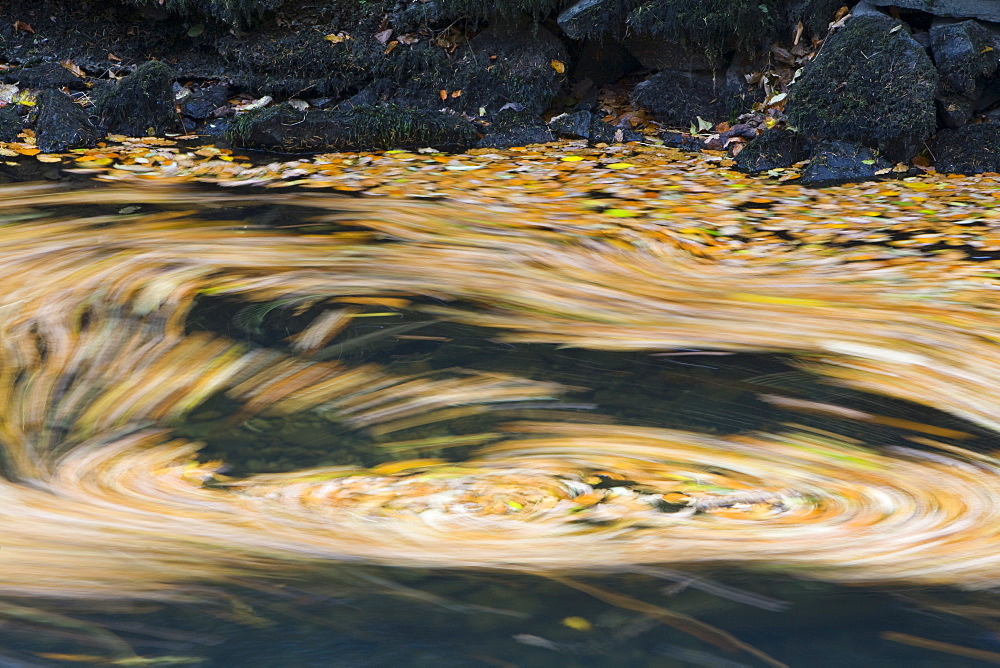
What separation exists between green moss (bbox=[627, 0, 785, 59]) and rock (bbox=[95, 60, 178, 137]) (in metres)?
3.75

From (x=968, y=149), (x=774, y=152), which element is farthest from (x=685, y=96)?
(x=968, y=149)

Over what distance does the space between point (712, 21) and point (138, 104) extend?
447 centimetres

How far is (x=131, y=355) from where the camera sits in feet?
10.1

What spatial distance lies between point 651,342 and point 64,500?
1940 millimetres

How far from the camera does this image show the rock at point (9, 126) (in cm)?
675

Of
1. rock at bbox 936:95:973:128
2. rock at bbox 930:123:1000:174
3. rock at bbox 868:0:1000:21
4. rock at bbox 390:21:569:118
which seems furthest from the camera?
rock at bbox 390:21:569:118

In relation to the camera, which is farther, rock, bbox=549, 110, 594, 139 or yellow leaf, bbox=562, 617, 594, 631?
rock, bbox=549, 110, 594, 139

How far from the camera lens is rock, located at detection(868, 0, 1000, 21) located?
6.09 m

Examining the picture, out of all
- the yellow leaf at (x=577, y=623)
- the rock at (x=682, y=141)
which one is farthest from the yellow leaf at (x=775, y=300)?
the rock at (x=682, y=141)

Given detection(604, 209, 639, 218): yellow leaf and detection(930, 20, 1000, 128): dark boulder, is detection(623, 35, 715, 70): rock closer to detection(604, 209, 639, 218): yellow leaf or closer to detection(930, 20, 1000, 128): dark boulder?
detection(930, 20, 1000, 128): dark boulder

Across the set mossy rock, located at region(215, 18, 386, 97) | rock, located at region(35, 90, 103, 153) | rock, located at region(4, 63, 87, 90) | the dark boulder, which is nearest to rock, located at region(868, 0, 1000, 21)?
the dark boulder

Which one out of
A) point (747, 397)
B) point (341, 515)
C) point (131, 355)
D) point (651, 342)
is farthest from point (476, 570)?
point (131, 355)

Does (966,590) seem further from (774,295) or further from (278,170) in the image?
(278,170)

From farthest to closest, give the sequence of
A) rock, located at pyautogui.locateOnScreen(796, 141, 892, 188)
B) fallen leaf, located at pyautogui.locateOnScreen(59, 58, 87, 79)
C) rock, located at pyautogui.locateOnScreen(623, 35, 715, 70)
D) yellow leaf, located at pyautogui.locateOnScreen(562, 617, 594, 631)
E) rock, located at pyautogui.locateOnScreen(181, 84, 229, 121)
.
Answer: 1. fallen leaf, located at pyautogui.locateOnScreen(59, 58, 87, 79)
2. rock, located at pyautogui.locateOnScreen(181, 84, 229, 121)
3. rock, located at pyautogui.locateOnScreen(623, 35, 715, 70)
4. rock, located at pyautogui.locateOnScreen(796, 141, 892, 188)
5. yellow leaf, located at pyautogui.locateOnScreen(562, 617, 594, 631)
